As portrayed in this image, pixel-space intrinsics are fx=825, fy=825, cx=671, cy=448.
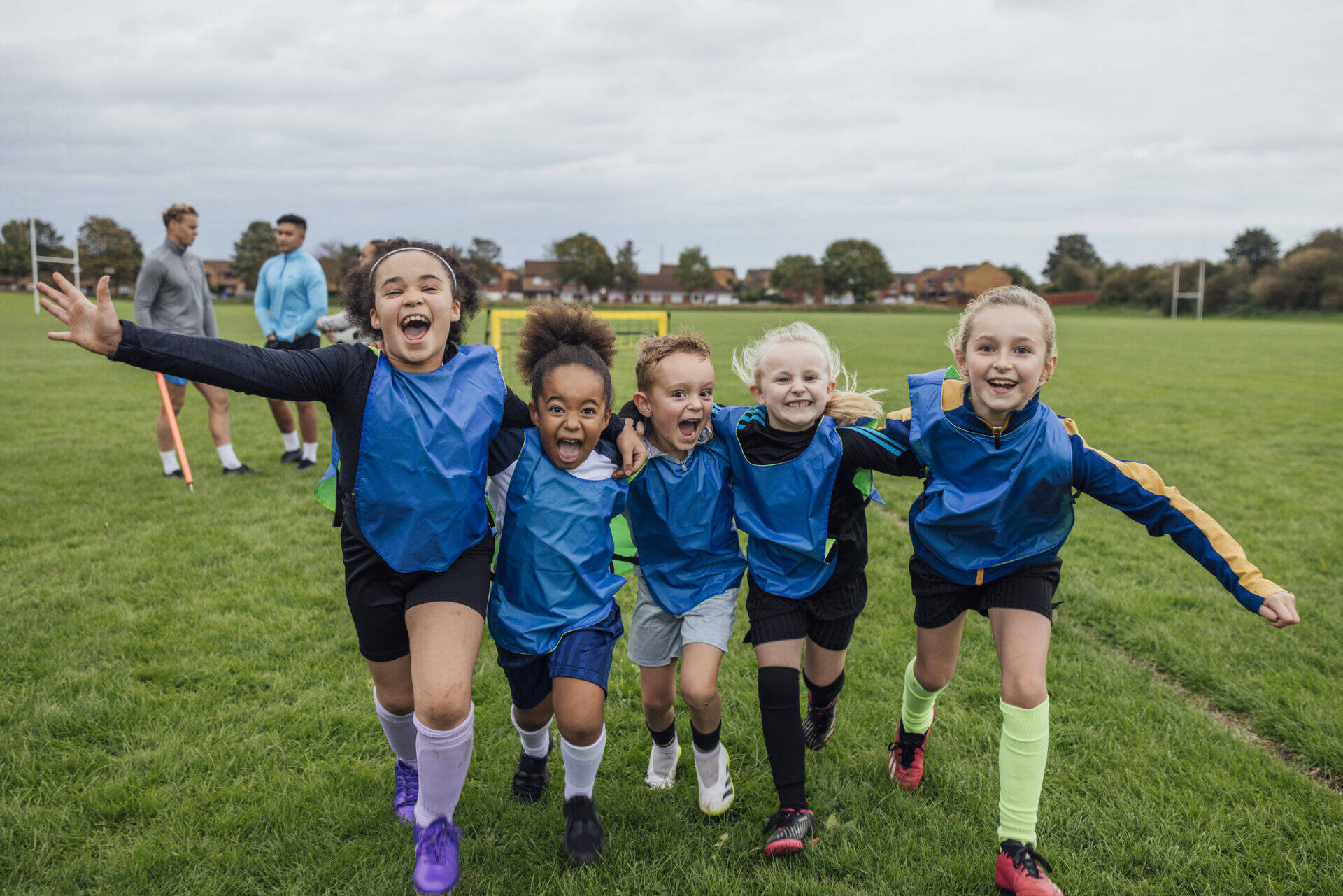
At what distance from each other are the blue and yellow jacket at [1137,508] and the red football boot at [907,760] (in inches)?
28.2

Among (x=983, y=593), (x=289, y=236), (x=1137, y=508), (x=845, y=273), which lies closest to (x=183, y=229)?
(x=289, y=236)

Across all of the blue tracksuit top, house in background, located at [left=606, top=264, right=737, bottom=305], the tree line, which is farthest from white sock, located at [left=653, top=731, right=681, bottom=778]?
house in background, located at [left=606, top=264, right=737, bottom=305]

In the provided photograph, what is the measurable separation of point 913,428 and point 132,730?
342 centimetres

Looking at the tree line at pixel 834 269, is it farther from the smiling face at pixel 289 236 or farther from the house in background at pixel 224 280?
the smiling face at pixel 289 236

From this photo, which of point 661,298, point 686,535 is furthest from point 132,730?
point 661,298

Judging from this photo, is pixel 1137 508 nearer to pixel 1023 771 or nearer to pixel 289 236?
pixel 1023 771

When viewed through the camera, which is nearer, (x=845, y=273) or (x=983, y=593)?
(x=983, y=593)

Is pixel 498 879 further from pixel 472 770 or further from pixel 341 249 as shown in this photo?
pixel 341 249

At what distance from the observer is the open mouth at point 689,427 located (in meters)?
3.02

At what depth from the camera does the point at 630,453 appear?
9.55ft

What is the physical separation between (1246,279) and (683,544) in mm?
87732

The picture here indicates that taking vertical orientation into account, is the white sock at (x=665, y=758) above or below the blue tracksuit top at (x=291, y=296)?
below

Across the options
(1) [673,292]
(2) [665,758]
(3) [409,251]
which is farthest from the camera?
(1) [673,292]

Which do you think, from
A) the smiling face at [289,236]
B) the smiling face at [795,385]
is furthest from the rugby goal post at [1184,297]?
the smiling face at [795,385]
